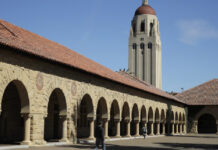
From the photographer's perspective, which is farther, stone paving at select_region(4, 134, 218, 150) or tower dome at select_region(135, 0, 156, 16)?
tower dome at select_region(135, 0, 156, 16)

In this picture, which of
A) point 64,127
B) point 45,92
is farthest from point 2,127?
point 45,92

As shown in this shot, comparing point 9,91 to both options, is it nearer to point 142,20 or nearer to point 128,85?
point 128,85

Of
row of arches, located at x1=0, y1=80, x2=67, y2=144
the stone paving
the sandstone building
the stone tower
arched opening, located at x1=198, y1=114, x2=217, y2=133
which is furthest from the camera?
the stone tower

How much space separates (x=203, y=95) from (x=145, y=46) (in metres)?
53.8

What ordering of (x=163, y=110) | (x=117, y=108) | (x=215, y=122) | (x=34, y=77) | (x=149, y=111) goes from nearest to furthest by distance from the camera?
(x=34, y=77)
(x=117, y=108)
(x=149, y=111)
(x=163, y=110)
(x=215, y=122)

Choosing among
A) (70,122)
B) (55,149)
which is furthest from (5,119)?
(55,149)

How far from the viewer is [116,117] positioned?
2661 centimetres

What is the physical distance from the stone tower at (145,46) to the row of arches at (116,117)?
5344 centimetres

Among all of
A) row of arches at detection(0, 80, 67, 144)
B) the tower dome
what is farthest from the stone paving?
the tower dome

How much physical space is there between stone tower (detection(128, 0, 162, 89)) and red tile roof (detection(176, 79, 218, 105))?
155ft

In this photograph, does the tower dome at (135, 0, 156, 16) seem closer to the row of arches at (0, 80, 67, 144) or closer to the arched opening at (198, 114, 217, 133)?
the arched opening at (198, 114, 217, 133)

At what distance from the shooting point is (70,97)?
20.0 metres

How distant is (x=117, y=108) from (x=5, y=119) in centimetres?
902

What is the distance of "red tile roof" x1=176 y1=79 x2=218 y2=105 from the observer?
155 ft
